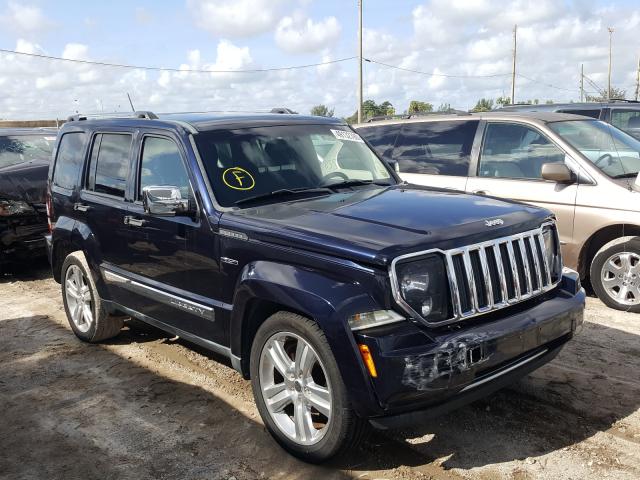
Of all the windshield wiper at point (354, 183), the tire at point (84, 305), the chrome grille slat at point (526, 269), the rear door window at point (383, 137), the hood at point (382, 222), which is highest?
the rear door window at point (383, 137)

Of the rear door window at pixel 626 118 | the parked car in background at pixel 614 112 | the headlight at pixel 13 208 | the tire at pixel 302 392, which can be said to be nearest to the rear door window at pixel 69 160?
the headlight at pixel 13 208

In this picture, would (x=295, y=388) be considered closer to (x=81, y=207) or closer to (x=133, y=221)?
(x=133, y=221)

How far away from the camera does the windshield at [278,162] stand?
4297 millimetres

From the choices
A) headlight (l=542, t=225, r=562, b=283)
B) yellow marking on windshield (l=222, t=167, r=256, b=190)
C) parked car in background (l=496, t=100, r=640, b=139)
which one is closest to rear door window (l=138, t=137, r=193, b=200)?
yellow marking on windshield (l=222, t=167, r=256, b=190)

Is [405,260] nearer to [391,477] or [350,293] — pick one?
[350,293]

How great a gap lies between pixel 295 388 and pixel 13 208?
605cm

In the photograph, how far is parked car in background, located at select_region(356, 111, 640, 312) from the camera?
607cm

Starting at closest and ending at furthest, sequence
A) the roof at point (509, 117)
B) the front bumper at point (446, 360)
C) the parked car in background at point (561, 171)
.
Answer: the front bumper at point (446, 360) < the parked car in background at point (561, 171) < the roof at point (509, 117)

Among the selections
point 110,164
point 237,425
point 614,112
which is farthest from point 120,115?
point 614,112

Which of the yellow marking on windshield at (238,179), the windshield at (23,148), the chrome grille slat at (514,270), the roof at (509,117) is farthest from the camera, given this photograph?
the windshield at (23,148)

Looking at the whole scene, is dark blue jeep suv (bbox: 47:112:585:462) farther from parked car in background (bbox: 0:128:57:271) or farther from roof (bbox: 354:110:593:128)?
parked car in background (bbox: 0:128:57:271)

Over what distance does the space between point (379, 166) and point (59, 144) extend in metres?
3.17

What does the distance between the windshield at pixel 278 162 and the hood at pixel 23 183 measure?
4.83 meters

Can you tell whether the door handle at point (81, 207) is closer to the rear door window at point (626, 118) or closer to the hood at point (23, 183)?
the hood at point (23, 183)
